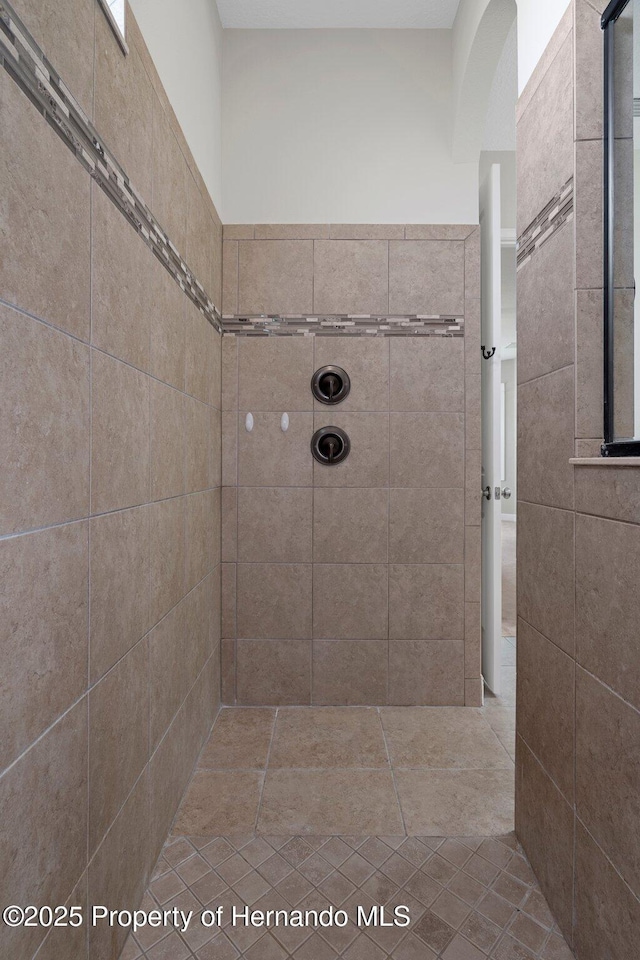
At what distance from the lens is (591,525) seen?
111 cm

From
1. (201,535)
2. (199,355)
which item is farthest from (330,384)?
(201,535)

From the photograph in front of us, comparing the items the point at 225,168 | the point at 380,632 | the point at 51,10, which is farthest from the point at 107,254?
the point at 380,632

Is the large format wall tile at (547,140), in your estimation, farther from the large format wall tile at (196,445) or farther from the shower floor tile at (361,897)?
the shower floor tile at (361,897)

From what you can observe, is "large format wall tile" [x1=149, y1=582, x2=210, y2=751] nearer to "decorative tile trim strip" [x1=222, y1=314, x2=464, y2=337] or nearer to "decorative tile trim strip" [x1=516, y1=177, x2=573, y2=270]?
"decorative tile trim strip" [x1=222, y1=314, x2=464, y2=337]

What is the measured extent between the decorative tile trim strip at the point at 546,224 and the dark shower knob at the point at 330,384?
3.16 feet

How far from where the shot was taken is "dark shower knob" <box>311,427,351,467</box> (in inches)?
92.3

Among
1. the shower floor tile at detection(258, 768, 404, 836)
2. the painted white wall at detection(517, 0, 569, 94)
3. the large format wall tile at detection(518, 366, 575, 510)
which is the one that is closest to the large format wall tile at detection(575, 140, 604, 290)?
the large format wall tile at detection(518, 366, 575, 510)

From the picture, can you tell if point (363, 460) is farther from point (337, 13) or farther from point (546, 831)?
point (337, 13)

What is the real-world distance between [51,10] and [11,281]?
496 millimetres

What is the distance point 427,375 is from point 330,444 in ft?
1.80

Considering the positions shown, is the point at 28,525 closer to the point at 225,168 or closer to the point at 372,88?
the point at 225,168

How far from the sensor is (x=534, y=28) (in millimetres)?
1380

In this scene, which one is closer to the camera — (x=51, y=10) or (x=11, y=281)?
(x=11, y=281)

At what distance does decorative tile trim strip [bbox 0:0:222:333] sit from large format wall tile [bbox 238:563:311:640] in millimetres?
1396
